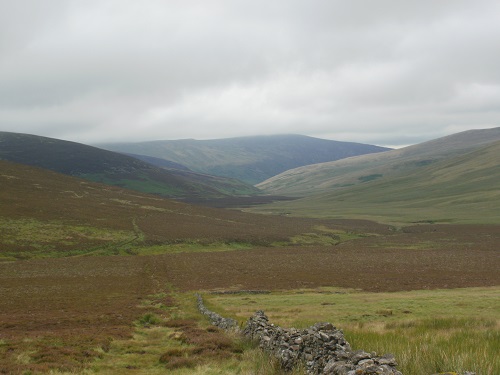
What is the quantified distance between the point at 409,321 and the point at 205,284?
110ft

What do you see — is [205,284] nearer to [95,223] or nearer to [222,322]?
[222,322]

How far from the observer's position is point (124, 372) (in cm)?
1471

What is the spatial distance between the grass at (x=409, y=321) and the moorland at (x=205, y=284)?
0.08 meters

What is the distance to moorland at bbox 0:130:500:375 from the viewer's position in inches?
594

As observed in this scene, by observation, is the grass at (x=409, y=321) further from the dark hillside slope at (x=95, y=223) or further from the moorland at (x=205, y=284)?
the dark hillside slope at (x=95, y=223)

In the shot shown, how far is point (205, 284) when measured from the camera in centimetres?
5169

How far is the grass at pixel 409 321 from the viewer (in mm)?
9414

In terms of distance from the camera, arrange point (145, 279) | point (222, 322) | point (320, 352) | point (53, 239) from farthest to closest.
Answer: point (53, 239) → point (145, 279) → point (222, 322) → point (320, 352)

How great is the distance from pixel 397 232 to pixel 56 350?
127461 millimetres

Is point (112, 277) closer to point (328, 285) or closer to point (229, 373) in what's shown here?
point (328, 285)

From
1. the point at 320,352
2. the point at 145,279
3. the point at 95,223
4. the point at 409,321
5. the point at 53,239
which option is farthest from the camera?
the point at 95,223

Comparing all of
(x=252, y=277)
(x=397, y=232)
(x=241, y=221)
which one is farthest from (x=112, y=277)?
(x=397, y=232)

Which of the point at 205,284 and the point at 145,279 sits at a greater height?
the point at 205,284

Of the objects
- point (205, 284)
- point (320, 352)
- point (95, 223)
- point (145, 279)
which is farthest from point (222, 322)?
point (95, 223)
